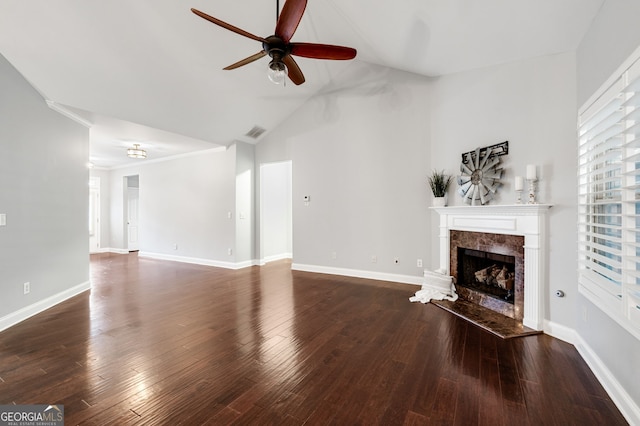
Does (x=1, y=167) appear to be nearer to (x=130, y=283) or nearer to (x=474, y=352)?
(x=130, y=283)

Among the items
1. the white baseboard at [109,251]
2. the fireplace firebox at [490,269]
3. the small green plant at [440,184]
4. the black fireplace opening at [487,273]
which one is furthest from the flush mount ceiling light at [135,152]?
the black fireplace opening at [487,273]

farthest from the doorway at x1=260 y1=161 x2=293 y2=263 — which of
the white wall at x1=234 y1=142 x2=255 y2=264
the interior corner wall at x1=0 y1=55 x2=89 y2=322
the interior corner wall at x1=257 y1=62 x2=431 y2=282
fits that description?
the interior corner wall at x1=0 y1=55 x2=89 y2=322

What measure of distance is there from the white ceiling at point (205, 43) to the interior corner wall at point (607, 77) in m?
0.23

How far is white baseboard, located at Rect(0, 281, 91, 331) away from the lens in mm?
3070

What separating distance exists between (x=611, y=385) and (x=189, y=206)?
7331 mm

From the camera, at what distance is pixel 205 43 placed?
145 inches

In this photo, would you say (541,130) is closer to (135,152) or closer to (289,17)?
(289,17)

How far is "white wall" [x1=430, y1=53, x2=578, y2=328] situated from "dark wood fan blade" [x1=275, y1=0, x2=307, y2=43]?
8.72 ft

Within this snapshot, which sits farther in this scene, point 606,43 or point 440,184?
point 440,184

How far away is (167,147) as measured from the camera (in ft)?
20.7

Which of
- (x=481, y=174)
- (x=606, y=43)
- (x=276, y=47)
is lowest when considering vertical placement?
(x=481, y=174)

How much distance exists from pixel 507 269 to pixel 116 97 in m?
5.74

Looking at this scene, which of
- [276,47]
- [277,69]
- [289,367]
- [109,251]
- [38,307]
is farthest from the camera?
[109,251]

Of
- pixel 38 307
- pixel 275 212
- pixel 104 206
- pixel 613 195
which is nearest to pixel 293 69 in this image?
pixel 613 195
